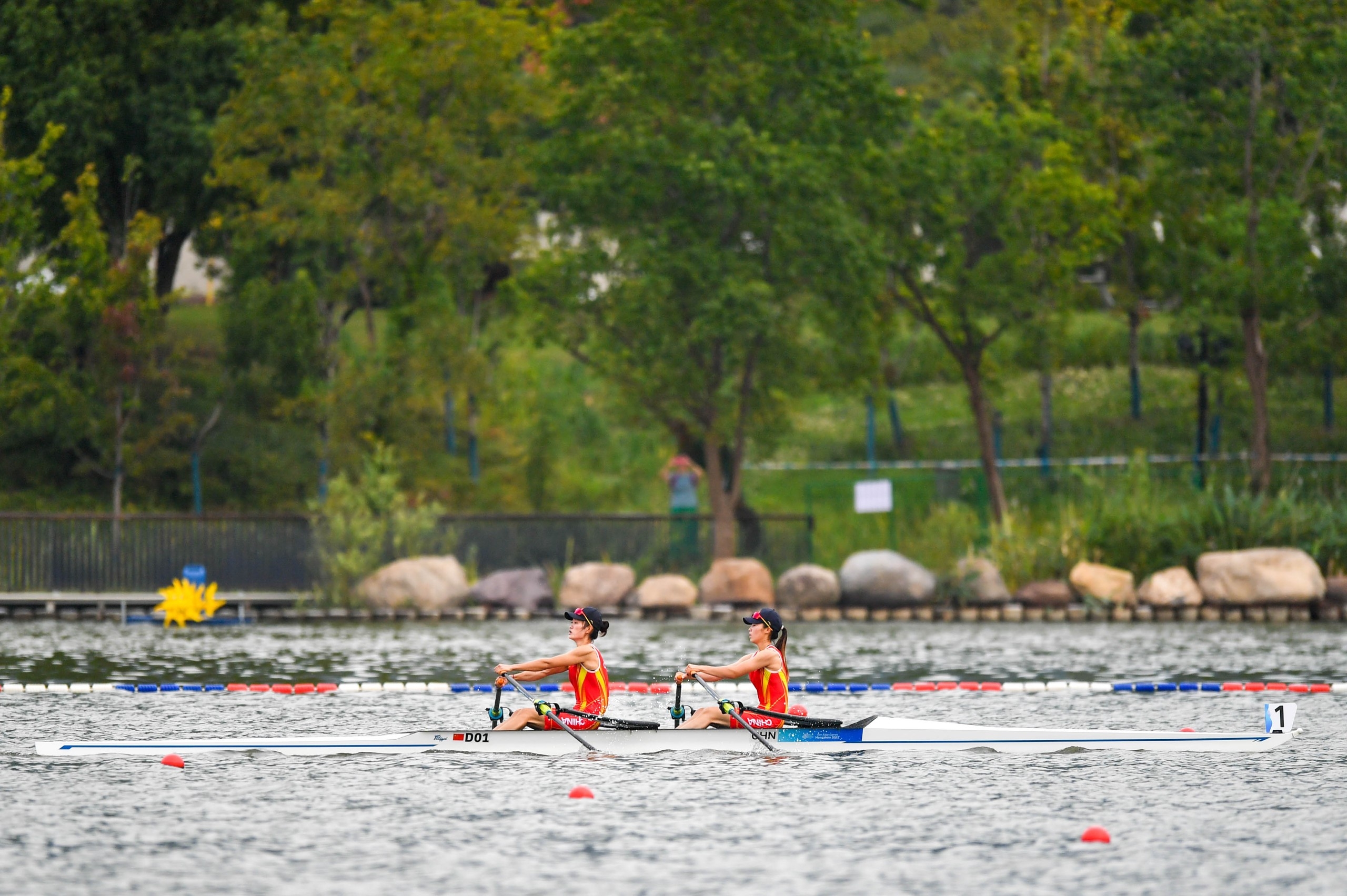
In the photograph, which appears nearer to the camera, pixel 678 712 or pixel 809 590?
pixel 678 712

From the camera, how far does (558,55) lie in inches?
1625

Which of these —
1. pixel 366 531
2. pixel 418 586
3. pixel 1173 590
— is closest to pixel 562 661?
pixel 418 586

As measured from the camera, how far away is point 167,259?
5181 centimetres

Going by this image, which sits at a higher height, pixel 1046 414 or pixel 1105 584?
pixel 1046 414

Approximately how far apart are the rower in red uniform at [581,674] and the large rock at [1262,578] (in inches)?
810

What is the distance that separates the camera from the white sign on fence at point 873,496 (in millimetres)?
40938

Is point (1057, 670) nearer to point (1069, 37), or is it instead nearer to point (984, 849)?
point (984, 849)

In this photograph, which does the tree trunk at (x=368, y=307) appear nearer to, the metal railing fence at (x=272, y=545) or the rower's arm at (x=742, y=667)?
the metal railing fence at (x=272, y=545)

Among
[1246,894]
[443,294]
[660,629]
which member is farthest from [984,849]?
[443,294]

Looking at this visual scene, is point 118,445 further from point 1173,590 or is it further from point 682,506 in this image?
point 1173,590

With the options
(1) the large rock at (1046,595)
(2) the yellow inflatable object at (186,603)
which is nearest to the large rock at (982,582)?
(1) the large rock at (1046,595)

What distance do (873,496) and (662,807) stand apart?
82.6 feet

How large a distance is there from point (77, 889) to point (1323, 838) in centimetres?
966

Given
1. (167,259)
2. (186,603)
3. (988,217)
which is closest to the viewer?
(186,603)
